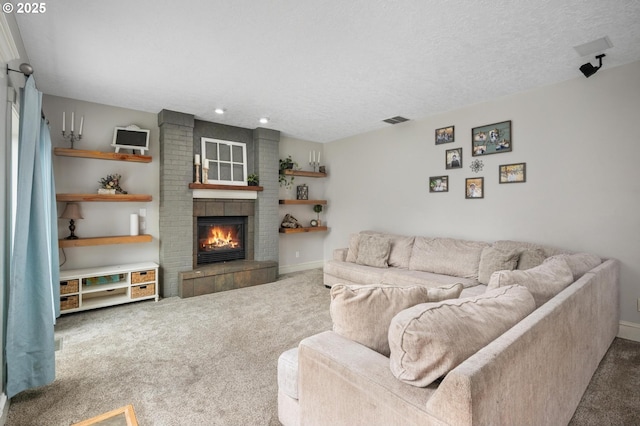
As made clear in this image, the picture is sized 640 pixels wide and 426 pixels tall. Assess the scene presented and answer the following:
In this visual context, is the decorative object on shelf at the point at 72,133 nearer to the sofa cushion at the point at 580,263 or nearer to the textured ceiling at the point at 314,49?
the textured ceiling at the point at 314,49

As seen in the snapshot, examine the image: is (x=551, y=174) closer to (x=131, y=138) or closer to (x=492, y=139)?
(x=492, y=139)

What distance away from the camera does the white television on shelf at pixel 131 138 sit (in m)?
3.90

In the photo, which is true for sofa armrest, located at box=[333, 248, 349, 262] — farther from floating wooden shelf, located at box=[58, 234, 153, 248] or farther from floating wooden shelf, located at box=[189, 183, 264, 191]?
floating wooden shelf, located at box=[58, 234, 153, 248]

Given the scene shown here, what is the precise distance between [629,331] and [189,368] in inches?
155

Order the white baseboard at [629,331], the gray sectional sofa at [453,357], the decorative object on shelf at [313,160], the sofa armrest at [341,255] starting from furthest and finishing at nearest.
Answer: the decorative object on shelf at [313,160], the sofa armrest at [341,255], the white baseboard at [629,331], the gray sectional sofa at [453,357]

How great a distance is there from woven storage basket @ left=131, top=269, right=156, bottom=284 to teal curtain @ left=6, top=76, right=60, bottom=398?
1839mm

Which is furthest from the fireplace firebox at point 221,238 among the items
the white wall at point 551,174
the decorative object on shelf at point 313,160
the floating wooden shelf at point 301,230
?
the white wall at point 551,174

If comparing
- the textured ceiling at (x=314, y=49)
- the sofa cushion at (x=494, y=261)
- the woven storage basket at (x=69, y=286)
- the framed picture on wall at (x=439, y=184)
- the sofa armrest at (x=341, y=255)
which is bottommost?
the woven storage basket at (x=69, y=286)

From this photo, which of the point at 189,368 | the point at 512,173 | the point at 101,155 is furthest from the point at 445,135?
the point at 101,155

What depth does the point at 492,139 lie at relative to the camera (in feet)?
12.3

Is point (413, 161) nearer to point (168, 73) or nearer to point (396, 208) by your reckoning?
point (396, 208)

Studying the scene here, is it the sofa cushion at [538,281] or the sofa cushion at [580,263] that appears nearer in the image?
the sofa cushion at [538,281]

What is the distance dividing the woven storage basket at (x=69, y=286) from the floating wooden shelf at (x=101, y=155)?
1.46 meters

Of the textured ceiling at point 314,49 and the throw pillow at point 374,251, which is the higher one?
the textured ceiling at point 314,49
